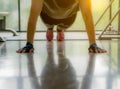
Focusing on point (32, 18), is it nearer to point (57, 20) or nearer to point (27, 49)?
point (27, 49)

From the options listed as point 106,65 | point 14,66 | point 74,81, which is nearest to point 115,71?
point 106,65

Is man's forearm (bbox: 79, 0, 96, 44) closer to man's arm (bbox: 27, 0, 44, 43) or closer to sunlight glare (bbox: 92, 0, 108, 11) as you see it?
man's arm (bbox: 27, 0, 44, 43)

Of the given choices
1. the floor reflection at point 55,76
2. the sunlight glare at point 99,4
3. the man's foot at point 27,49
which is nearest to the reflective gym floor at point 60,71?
the floor reflection at point 55,76

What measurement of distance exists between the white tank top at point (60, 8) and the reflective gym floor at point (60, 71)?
76cm

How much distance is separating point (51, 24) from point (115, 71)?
5.65 ft

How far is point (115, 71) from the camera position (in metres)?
1.50

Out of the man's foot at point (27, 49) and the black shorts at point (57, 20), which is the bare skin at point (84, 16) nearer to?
the man's foot at point (27, 49)

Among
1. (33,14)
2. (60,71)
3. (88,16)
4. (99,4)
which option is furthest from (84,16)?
(99,4)

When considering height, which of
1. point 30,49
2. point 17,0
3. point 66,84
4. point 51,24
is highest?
point 17,0

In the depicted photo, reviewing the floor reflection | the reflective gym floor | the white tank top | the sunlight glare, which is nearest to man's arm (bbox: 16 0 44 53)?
the reflective gym floor

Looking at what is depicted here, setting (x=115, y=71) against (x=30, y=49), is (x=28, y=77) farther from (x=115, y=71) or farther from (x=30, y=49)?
(x=30, y=49)

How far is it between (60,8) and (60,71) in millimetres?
1410

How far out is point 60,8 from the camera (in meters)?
2.84

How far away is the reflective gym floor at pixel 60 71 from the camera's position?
1.21 meters
